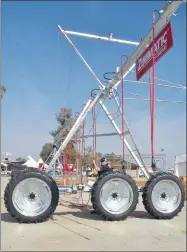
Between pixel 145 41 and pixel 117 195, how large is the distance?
3706 mm

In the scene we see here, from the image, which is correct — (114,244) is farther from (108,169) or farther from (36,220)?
(108,169)

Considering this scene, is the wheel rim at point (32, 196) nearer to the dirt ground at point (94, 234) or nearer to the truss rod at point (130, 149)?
the dirt ground at point (94, 234)

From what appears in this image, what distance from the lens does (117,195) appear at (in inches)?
318

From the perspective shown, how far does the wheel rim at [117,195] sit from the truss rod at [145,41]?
3.24 metres

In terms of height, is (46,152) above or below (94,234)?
above

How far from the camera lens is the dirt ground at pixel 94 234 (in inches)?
214

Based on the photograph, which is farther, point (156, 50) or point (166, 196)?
point (166, 196)

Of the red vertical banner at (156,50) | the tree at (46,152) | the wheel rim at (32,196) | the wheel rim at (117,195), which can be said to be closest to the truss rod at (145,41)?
the red vertical banner at (156,50)

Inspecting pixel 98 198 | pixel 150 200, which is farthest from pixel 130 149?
pixel 98 198

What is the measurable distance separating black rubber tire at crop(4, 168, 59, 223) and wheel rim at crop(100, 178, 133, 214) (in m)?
1.08

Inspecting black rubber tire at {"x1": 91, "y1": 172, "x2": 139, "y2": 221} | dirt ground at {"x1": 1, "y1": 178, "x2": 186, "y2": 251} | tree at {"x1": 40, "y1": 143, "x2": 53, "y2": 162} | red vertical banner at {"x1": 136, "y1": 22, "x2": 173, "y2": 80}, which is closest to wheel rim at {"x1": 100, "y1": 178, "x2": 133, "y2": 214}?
black rubber tire at {"x1": 91, "y1": 172, "x2": 139, "y2": 221}

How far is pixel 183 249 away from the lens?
5402 mm

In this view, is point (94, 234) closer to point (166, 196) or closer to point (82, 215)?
point (82, 215)

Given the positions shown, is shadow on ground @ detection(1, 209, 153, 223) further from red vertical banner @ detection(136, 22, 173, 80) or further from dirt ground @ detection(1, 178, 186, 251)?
red vertical banner @ detection(136, 22, 173, 80)
